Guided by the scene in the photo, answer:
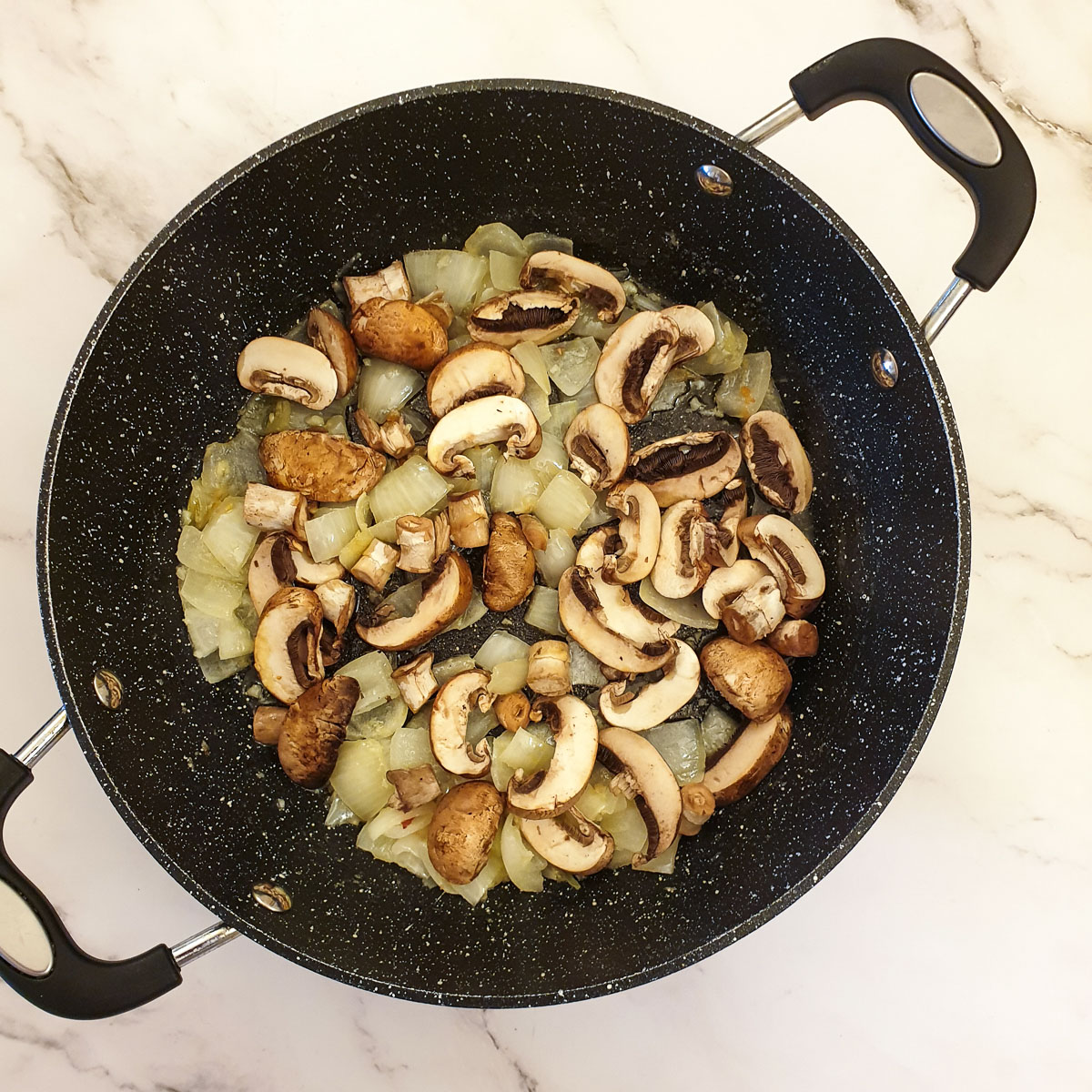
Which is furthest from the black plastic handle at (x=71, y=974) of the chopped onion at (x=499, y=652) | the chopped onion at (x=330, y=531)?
the chopped onion at (x=499, y=652)

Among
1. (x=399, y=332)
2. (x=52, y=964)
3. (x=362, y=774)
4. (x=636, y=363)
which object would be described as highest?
(x=636, y=363)

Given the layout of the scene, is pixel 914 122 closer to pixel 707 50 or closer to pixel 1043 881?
pixel 707 50

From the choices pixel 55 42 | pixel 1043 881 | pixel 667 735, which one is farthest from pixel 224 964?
pixel 55 42

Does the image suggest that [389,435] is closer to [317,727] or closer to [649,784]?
[317,727]

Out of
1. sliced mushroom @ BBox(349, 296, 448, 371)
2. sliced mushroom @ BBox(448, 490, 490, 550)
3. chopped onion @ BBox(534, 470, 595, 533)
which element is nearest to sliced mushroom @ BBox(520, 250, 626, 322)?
sliced mushroom @ BBox(349, 296, 448, 371)

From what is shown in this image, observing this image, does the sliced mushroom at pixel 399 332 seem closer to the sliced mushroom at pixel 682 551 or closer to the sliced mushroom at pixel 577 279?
the sliced mushroom at pixel 577 279

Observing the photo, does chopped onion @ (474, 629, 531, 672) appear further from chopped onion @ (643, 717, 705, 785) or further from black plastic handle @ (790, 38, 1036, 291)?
black plastic handle @ (790, 38, 1036, 291)

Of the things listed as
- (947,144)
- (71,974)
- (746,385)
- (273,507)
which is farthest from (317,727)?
(947,144)
